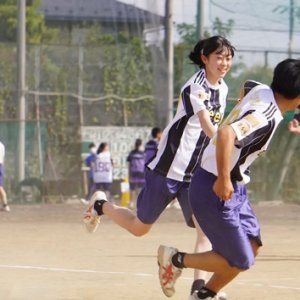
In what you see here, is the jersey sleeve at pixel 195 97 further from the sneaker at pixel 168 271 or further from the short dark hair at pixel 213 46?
the sneaker at pixel 168 271

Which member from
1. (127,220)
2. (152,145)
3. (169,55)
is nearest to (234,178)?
(127,220)

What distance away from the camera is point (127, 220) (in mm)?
8984

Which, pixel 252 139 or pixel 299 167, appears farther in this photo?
pixel 299 167

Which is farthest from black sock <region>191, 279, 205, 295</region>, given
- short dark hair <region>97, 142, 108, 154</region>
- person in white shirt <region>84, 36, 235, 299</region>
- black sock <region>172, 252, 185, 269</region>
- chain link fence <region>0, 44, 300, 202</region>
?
chain link fence <region>0, 44, 300, 202</region>

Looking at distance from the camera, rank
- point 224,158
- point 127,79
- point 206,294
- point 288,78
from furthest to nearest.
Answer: point 127,79
point 206,294
point 288,78
point 224,158

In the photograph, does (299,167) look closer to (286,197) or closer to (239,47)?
(286,197)

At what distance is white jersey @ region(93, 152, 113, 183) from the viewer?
2462 cm

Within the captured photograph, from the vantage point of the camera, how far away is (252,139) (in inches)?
272

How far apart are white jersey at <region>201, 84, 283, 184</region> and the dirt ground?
1852 millimetres

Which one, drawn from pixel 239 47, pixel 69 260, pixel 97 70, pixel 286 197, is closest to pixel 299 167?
pixel 286 197

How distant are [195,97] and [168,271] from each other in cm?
145

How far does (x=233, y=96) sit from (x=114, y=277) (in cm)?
1418

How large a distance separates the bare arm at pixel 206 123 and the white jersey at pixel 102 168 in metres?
16.2

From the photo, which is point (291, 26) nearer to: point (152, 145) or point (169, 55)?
point (169, 55)
